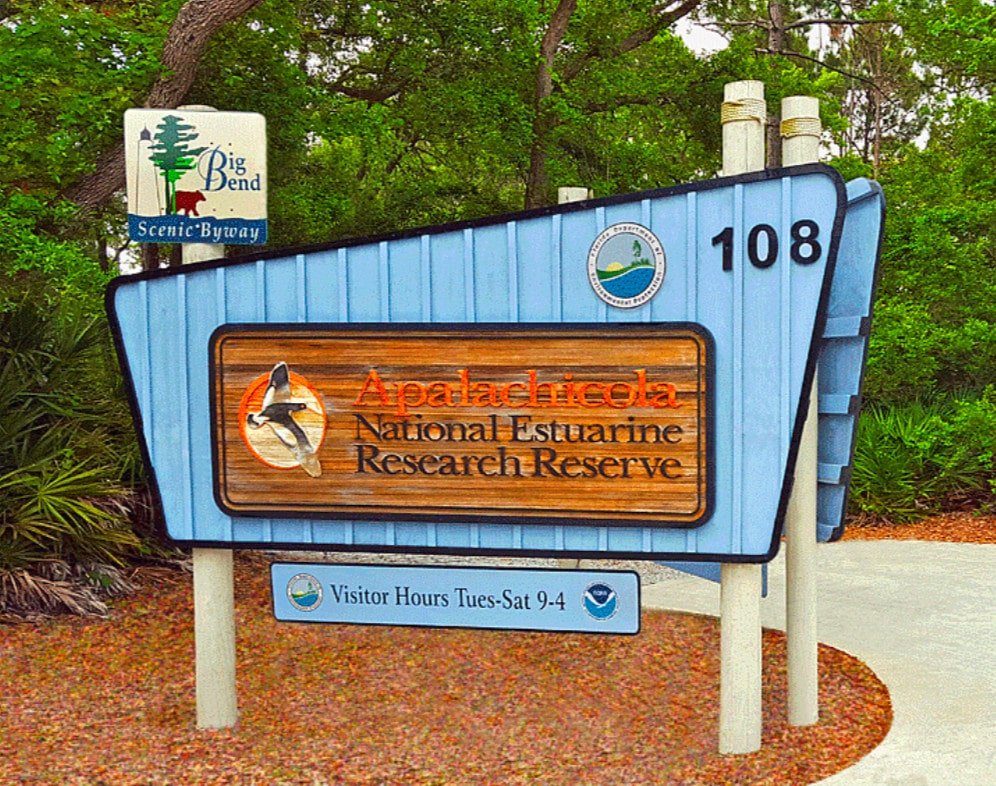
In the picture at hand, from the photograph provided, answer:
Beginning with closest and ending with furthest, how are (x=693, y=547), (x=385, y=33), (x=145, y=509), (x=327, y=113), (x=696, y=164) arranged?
(x=693, y=547)
(x=145, y=509)
(x=327, y=113)
(x=385, y=33)
(x=696, y=164)

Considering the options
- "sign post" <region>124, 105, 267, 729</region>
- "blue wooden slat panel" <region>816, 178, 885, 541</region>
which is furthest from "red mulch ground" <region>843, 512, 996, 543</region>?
"sign post" <region>124, 105, 267, 729</region>

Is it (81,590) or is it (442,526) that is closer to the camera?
(442,526)

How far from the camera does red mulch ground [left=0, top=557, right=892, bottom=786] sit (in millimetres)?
4895

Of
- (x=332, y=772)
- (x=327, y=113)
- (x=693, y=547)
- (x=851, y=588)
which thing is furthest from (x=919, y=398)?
(x=332, y=772)

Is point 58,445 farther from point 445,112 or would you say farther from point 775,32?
point 775,32

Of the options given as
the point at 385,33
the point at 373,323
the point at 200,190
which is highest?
the point at 385,33

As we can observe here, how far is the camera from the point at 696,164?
1597 centimetres

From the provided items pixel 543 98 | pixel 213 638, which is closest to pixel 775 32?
pixel 543 98

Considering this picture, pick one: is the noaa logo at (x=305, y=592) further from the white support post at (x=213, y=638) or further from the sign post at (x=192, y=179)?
the sign post at (x=192, y=179)

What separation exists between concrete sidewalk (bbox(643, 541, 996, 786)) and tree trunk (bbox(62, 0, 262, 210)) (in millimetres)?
6343

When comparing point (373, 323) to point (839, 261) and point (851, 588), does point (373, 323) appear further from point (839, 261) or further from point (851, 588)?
A: point (851, 588)

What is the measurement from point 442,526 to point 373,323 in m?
1.05

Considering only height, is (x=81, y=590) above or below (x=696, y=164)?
below

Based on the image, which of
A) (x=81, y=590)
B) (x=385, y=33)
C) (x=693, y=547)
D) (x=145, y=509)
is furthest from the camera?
(x=385, y=33)
